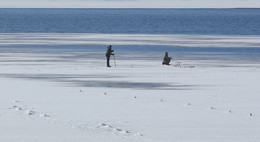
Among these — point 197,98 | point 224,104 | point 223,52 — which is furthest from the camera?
point 223,52

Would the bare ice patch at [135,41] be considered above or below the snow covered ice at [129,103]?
above

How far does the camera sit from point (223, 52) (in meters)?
47.2

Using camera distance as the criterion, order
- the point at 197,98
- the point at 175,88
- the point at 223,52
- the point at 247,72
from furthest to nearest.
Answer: the point at 223,52
the point at 247,72
the point at 175,88
the point at 197,98

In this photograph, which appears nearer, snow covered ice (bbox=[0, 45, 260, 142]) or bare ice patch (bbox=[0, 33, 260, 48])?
snow covered ice (bbox=[0, 45, 260, 142])

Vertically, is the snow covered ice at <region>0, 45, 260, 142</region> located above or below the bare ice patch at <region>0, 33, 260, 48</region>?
below

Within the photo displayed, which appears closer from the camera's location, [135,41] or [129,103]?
[129,103]

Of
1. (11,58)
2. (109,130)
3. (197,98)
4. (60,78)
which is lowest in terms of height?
(109,130)

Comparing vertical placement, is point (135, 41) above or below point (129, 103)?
above

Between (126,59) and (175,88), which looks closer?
(175,88)

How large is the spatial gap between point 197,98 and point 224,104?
1602mm

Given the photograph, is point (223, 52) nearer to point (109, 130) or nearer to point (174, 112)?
point (174, 112)

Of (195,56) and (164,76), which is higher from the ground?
(195,56)

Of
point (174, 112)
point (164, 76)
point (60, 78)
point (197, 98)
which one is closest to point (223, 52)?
point (164, 76)

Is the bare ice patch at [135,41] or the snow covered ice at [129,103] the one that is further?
the bare ice patch at [135,41]
